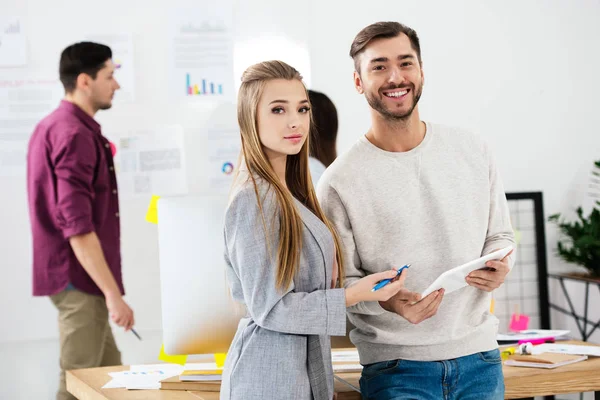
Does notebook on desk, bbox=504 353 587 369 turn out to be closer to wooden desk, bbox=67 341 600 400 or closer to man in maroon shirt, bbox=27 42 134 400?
wooden desk, bbox=67 341 600 400

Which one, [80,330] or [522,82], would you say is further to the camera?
[522,82]

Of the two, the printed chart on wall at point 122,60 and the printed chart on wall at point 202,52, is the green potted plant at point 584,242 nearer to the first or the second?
the printed chart on wall at point 202,52

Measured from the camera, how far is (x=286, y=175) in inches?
76.0

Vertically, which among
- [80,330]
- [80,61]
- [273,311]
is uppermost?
[80,61]

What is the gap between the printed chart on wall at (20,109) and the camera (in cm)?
418

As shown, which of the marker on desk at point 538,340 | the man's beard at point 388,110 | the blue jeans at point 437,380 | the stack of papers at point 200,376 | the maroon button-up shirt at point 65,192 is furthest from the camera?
the maroon button-up shirt at point 65,192

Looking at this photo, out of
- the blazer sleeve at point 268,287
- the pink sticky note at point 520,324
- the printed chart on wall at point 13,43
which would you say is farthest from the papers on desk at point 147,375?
the printed chart on wall at point 13,43

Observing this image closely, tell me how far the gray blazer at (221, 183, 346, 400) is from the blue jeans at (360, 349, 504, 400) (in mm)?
229

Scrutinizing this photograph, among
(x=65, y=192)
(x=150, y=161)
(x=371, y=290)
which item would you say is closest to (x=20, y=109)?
(x=150, y=161)

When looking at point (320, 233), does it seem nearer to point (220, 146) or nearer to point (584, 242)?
point (220, 146)

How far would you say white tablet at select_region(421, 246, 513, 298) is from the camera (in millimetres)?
1791

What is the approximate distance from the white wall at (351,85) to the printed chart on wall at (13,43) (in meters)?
0.05

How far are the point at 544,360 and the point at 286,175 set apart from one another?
3.07ft

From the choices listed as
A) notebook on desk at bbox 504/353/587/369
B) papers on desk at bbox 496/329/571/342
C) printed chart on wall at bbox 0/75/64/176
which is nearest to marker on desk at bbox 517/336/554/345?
papers on desk at bbox 496/329/571/342
